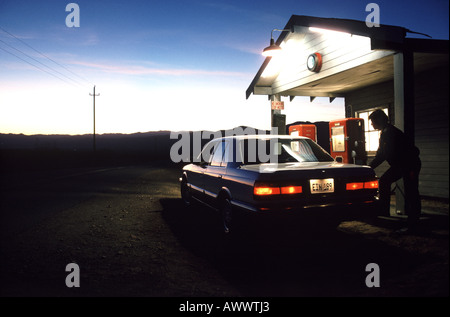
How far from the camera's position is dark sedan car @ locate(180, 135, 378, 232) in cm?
410

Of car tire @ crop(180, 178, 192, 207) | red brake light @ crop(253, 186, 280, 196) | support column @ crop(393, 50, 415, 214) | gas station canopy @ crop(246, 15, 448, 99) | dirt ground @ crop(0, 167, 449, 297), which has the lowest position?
dirt ground @ crop(0, 167, 449, 297)

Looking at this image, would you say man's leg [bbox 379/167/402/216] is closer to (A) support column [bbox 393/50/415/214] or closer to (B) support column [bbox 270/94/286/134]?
(A) support column [bbox 393/50/415/214]

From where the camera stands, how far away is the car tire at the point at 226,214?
4952 millimetres

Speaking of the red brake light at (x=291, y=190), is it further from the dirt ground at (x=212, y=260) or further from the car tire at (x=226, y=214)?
the car tire at (x=226, y=214)

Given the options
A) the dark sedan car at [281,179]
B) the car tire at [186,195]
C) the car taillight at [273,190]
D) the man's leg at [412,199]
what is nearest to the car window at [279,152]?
the dark sedan car at [281,179]

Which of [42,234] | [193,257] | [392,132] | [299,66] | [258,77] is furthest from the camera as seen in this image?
[258,77]

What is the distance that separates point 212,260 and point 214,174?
1873mm

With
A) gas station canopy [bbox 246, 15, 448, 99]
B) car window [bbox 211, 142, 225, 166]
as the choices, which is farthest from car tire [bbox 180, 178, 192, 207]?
gas station canopy [bbox 246, 15, 448, 99]

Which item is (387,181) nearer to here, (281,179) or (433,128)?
(281,179)

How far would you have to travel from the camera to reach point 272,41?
913 centimetres

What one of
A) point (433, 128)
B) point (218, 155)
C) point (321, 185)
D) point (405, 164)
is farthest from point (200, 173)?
point (433, 128)
